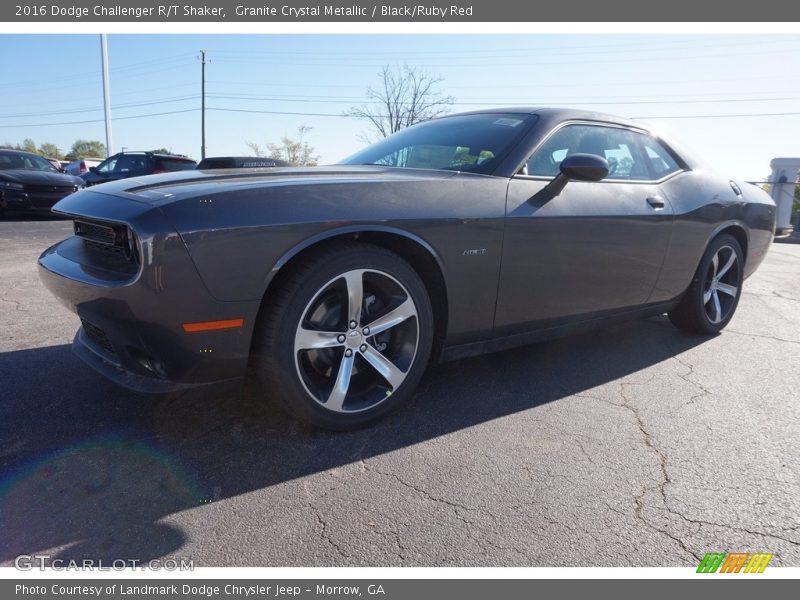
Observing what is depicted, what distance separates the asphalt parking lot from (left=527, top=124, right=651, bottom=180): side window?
1.20 metres

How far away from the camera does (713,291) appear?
165 inches

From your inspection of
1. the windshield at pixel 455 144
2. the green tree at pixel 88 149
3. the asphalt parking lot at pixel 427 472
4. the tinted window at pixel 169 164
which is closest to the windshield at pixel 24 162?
the tinted window at pixel 169 164

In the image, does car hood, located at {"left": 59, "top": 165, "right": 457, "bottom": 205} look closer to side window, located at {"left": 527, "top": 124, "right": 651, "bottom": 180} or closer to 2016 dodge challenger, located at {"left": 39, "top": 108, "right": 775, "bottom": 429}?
2016 dodge challenger, located at {"left": 39, "top": 108, "right": 775, "bottom": 429}

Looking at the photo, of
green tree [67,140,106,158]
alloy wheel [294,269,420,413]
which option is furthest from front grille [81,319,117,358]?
green tree [67,140,106,158]

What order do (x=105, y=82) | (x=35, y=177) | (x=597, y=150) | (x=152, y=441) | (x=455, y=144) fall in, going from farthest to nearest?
(x=105, y=82), (x=35, y=177), (x=597, y=150), (x=455, y=144), (x=152, y=441)

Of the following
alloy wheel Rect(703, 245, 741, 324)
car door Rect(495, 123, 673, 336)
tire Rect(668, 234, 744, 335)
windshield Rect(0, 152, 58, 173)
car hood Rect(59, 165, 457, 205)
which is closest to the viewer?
car hood Rect(59, 165, 457, 205)

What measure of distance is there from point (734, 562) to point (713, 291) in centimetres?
290

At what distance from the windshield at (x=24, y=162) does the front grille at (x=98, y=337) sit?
11037 millimetres

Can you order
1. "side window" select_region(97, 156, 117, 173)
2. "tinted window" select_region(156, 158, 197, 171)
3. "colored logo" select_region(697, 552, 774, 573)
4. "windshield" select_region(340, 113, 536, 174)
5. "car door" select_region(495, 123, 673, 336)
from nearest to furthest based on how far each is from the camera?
"colored logo" select_region(697, 552, 774, 573), "car door" select_region(495, 123, 673, 336), "windshield" select_region(340, 113, 536, 174), "tinted window" select_region(156, 158, 197, 171), "side window" select_region(97, 156, 117, 173)

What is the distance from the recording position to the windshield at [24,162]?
36.8 ft

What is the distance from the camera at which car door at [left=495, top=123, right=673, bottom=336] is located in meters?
2.80

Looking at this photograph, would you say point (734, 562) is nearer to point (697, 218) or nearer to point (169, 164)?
point (697, 218)

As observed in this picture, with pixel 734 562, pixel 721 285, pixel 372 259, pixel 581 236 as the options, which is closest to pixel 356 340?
pixel 372 259

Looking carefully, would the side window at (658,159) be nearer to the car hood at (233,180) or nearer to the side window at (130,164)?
the car hood at (233,180)
